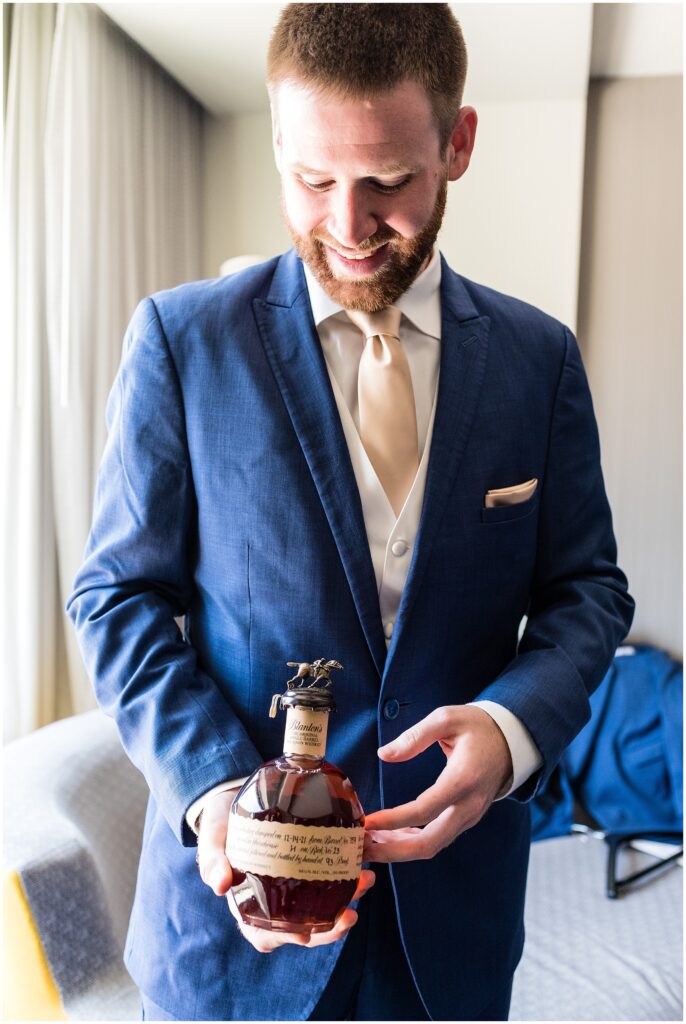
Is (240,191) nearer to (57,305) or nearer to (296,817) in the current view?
(57,305)

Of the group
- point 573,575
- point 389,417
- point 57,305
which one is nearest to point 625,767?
point 573,575

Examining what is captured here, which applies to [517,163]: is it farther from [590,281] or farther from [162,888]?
[162,888]

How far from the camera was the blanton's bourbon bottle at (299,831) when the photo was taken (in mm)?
758

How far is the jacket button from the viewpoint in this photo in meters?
0.98

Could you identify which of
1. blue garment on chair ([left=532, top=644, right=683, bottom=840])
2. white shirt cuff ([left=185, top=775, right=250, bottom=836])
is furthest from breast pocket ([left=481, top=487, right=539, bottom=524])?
blue garment on chair ([left=532, top=644, right=683, bottom=840])

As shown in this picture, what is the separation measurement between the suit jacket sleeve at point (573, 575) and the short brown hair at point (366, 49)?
0.37 m

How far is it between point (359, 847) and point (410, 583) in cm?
29

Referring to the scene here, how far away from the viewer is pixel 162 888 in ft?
3.36

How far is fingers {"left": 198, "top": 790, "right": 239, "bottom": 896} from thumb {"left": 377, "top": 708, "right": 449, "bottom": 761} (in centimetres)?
15

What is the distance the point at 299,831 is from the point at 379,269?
1.89 ft

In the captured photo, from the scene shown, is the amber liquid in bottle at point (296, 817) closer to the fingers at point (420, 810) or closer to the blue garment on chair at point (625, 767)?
the fingers at point (420, 810)

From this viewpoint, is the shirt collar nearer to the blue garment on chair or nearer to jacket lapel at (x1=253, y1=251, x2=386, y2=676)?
jacket lapel at (x1=253, y1=251, x2=386, y2=676)

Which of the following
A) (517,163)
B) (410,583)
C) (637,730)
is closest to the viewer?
(410,583)

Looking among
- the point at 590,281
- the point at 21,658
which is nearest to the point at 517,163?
the point at 590,281
